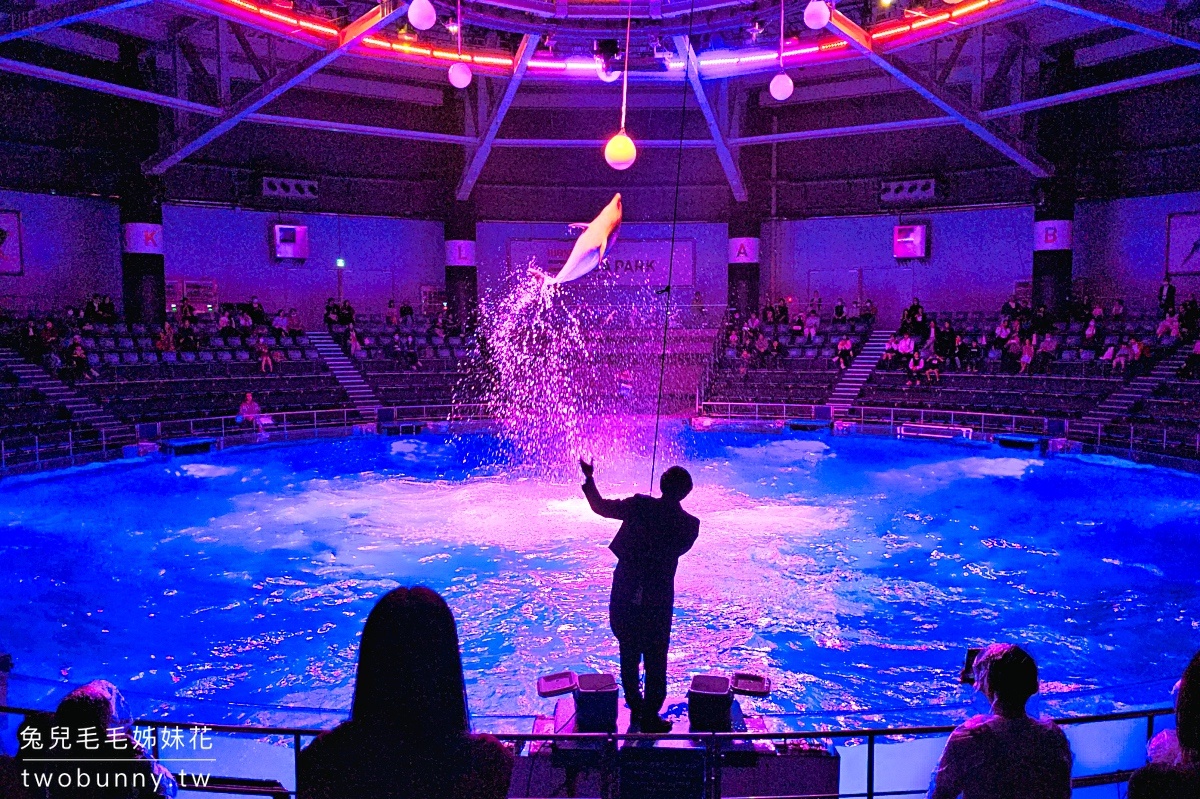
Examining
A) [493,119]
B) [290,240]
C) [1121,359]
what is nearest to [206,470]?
[290,240]

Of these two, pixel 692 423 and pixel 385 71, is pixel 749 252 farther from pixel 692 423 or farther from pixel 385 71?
pixel 385 71

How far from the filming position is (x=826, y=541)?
1019 centimetres

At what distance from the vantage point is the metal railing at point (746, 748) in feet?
9.49

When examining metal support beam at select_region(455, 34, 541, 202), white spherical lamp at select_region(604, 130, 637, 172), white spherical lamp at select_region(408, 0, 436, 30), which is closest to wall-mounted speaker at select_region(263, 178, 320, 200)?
metal support beam at select_region(455, 34, 541, 202)

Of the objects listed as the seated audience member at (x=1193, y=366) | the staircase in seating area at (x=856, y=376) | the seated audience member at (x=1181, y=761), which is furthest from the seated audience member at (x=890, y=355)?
the seated audience member at (x=1181, y=761)

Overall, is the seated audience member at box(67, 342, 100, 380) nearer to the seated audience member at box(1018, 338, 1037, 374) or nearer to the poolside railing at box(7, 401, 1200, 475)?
the poolside railing at box(7, 401, 1200, 475)

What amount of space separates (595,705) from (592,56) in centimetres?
1596

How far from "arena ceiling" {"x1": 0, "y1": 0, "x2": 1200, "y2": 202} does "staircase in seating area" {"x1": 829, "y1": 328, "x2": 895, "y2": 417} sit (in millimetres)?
5150

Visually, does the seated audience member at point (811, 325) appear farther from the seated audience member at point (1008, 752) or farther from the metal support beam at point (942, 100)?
the seated audience member at point (1008, 752)

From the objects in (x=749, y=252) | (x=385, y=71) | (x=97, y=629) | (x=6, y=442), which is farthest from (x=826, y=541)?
(x=385, y=71)

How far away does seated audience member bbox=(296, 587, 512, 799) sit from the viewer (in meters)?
1.46

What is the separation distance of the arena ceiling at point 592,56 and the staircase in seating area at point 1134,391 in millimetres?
5128

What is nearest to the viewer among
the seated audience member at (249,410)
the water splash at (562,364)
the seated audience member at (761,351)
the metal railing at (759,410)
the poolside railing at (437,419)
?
the poolside railing at (437,419)

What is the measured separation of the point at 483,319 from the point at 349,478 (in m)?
10.7
